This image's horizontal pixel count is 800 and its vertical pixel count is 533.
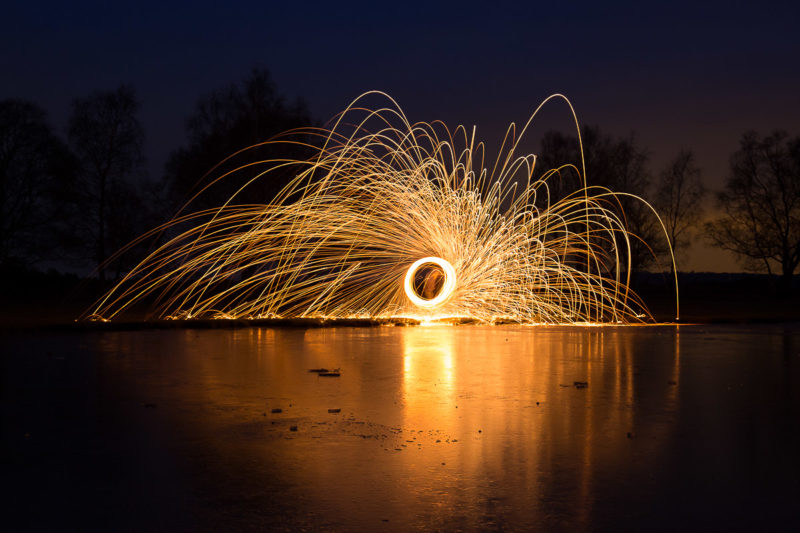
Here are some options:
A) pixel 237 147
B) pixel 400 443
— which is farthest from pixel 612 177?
pixel 400 443

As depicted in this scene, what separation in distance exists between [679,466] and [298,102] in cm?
3551

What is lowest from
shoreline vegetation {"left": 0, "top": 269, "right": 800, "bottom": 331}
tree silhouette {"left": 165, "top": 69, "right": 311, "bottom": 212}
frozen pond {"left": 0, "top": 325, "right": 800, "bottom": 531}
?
frozen pond {"left": 0, "top": 325, "right": 800, "bottom": 531}

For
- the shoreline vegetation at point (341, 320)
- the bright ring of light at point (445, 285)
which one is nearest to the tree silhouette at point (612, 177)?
the shoreline vegetation at point (341, 320)

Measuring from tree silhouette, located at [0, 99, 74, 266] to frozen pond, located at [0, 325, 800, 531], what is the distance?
2567cm

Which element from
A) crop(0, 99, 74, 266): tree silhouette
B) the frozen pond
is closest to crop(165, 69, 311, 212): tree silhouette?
crop(0, 99, 74, 266): tree silhouette

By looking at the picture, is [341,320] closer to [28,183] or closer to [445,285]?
[445,285]

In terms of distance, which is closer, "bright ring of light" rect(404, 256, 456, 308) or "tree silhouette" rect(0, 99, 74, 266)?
"bright ring of light" rect(404, 256, 456, 308)

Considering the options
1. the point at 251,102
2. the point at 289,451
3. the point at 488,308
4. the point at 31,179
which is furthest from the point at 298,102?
the point at 289,451

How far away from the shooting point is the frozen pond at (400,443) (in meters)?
4.99

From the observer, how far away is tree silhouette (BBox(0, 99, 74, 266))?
36750 mm

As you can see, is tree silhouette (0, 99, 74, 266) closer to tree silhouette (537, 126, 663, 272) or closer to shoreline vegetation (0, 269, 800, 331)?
shoreline vegetation (0, 269, 800, 331)

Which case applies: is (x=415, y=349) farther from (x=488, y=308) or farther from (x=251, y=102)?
(x=251, y=102)

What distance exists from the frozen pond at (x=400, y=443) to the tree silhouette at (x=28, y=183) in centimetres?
2567

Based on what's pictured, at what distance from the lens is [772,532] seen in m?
4.62
